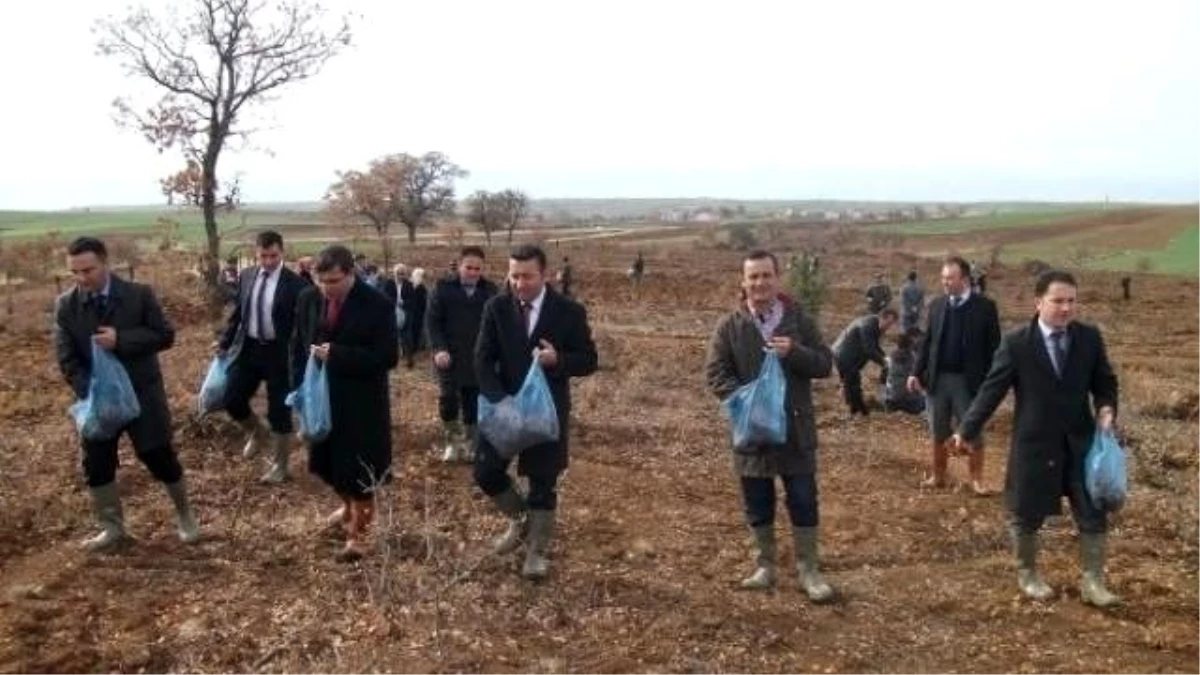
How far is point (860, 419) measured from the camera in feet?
34.7

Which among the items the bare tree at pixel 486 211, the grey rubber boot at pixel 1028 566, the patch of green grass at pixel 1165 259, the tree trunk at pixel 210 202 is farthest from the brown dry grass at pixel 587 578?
the bare tree at pixel 486 211

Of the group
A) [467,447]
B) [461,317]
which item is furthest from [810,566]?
[467,447]

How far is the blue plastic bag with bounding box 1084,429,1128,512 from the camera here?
195 inches

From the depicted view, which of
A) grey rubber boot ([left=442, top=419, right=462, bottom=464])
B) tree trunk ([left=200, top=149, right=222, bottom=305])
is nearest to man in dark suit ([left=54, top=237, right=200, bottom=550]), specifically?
grey rubber boot ([left=442, top=419, right=462, bottom=464])

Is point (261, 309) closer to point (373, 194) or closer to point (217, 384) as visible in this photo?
point (217, 384)

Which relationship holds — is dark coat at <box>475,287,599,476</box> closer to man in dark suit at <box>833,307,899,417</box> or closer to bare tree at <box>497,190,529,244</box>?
man in dark suit at <box>833,307,899,417</box>

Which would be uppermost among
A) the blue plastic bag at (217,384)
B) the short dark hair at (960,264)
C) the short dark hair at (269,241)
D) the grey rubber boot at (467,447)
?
the short dark hair at (269,241)

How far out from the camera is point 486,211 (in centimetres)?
5653

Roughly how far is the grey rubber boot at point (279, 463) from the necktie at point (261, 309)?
72cm

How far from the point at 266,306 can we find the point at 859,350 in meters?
5.87

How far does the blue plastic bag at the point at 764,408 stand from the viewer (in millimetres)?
4930

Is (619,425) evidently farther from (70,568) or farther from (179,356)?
(179,356)

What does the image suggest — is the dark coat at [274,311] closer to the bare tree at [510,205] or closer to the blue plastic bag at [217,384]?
the blue plastic bag at [217,384]

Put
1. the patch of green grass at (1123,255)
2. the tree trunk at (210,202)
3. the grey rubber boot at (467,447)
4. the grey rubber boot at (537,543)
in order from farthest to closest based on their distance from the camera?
the patch of green grass at (1123,255) → the tree trunk at (210,202) → the grey rubber boot at (467,447) → the grey rubber boot at (537,543)
